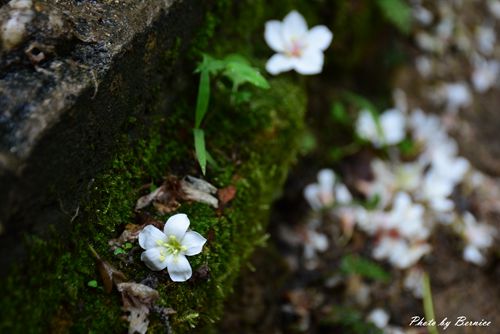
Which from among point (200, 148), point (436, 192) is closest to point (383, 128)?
point (436, 192)

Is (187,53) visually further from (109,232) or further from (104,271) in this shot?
(104,271)

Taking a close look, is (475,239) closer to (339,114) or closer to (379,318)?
(379,318)

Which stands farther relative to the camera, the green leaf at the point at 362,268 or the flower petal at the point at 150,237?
the green leaf at the point at 362,268

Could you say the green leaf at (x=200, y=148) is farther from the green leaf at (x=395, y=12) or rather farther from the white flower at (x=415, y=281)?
the green leaf at (x=395, y=12)

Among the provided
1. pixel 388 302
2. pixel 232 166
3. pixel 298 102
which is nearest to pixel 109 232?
pixel 232 166

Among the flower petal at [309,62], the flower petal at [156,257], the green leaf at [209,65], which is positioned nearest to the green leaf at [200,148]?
the green leaf at [209,65]

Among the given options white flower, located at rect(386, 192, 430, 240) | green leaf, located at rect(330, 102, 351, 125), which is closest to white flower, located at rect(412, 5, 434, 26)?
green leaf, located at rect(330, 102, 351, 125)
